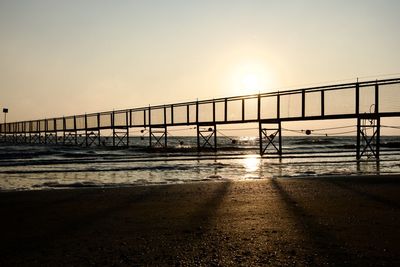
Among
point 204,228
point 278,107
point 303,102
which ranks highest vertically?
point 303,102

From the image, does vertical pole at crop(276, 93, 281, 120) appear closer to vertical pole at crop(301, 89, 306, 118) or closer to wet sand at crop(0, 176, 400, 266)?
vertical pole at crop(301, 89, 306, 118)

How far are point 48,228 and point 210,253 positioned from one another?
2339 millimetres

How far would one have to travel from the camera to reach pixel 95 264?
3867 millimetres

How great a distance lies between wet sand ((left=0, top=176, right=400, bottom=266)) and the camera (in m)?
4.03

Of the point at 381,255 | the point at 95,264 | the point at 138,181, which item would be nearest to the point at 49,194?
the point at 138,181

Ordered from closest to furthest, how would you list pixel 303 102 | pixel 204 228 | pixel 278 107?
1. pixel 204 228
2. pixel 303 102
3. pixel 278 107

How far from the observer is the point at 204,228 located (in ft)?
17.3

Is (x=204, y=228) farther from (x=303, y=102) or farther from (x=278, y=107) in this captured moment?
(x=278, y=107)

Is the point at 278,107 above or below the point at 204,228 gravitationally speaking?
above

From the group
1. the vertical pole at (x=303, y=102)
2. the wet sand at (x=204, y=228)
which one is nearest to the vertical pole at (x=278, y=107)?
the vertical pole at (x=303, y=102)

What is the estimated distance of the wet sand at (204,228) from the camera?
4027 mm

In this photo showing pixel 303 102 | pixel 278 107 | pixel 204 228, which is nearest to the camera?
pixel 204 228

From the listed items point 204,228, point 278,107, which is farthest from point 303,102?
point 204,228

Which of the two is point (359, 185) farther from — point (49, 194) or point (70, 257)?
point (70, 257)
